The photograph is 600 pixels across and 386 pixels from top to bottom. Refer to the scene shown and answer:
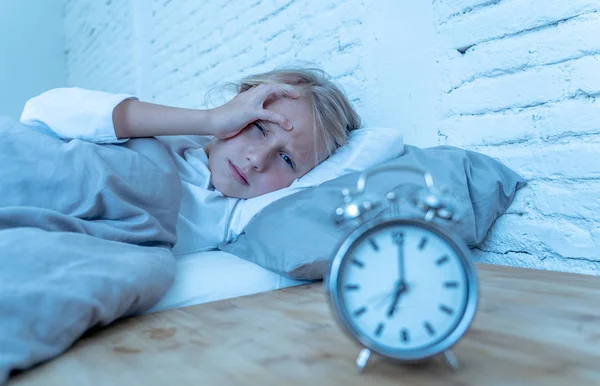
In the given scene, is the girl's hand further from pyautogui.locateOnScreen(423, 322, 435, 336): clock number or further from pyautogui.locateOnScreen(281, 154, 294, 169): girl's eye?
pyautogui.locateOnScreen(423, 322, 435, 336): clock number

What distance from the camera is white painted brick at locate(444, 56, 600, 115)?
0.98m

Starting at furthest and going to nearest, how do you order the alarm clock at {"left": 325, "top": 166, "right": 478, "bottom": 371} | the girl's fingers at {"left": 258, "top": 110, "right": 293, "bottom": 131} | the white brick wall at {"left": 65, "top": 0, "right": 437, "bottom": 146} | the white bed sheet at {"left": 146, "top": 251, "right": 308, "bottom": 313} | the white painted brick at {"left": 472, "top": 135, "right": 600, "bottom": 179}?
the white brick wall at {"left": 65, "top": 0, "right": 437, "bottom": 146}
the girl's fingers at {"left": 258, "top": 110, "right": 293, "bottom": 131}
the white painted brick at {"left": 472, "top": 135, "right": 600, "bottom": 179}
the white bed sheet at {"left": 146, "top": 251, "right": 308, "bottom": 313}
the alarm clock at {"left": 325, "top": 166, "right": 478, "bottom": 371}

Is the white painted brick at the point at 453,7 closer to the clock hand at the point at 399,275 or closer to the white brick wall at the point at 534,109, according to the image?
the white brick wall at the point at 534,109

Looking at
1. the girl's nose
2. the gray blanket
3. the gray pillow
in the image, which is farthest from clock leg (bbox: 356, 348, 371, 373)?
the girl's nose

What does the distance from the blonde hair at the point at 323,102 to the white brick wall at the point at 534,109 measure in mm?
253

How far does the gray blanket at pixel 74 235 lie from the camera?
2.04 feet

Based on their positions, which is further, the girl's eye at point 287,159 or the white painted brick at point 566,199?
the girl's eye at point 287,159

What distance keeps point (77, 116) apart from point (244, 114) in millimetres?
351

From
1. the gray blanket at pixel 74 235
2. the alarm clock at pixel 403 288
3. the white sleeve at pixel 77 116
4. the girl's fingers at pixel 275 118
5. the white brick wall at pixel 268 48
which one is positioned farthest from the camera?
the white brick wall at pixel 268 48

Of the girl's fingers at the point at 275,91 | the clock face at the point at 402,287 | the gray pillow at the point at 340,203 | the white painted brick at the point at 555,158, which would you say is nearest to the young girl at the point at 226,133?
the girl's fingers at the point at 275,91

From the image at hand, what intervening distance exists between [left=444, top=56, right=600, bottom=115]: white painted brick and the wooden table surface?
378mm

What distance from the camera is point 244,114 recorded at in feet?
4.05

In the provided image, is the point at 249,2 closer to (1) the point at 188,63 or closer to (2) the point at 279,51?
(2) the point at 279,51

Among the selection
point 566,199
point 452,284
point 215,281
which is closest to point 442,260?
point 452,284
